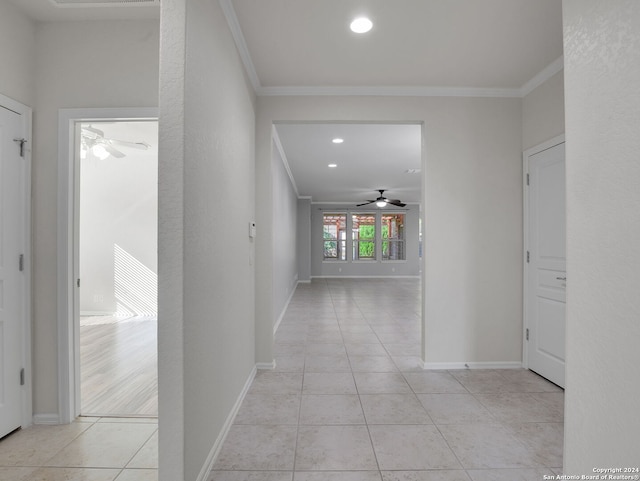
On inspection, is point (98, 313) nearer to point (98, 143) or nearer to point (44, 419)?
point (98, 143)

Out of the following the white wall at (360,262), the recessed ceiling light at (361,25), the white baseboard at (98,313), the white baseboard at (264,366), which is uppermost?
the recessed ceiling light at (361,25)

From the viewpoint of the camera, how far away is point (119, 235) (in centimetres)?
531

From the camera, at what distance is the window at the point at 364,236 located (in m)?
12.2

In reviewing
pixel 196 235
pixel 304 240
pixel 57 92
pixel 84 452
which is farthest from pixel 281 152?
pixel 304 240

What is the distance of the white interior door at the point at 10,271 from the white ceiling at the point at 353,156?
8.51ft

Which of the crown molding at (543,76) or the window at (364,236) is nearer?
the crown molding at (543,76)

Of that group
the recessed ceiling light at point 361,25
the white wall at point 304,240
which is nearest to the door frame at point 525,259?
the recessed ceiling light at point 361,25

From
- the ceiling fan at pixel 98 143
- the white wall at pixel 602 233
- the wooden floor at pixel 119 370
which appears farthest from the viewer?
the ceiling fan at pixel 98 143

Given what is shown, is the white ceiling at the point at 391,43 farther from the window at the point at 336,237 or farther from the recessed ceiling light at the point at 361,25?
the window at the point at 336,237

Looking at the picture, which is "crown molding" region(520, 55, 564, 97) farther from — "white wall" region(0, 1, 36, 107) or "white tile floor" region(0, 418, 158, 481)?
"white tile floor" region(0, 418, 158, 481)

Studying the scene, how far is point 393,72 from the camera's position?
2.82 m

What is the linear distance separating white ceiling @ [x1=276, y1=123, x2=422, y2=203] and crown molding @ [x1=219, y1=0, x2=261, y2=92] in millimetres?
1048

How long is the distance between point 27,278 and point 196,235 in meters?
1.49

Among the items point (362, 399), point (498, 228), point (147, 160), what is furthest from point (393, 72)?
point (147, 160)
